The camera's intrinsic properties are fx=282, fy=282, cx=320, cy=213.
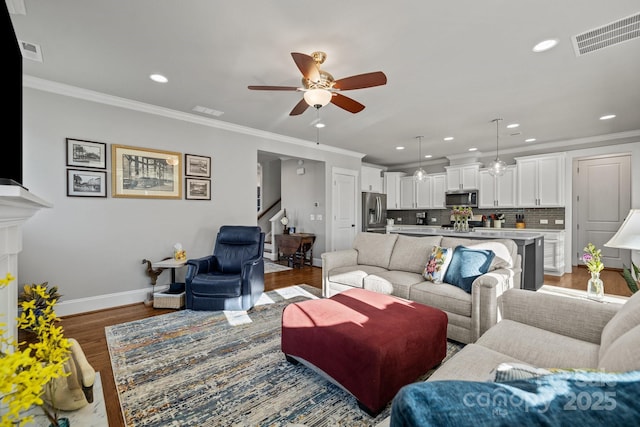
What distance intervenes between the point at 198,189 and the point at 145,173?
73cm

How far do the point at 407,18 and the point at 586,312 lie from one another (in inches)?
91.7

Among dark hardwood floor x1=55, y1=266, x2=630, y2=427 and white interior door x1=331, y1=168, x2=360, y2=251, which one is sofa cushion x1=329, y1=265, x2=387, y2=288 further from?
white interior door x1=331, y1=168, x2=360, y2=251

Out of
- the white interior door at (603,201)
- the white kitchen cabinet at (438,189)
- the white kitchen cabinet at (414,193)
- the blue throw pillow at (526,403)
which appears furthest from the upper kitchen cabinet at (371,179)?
the blue throw pillow at (526,403)

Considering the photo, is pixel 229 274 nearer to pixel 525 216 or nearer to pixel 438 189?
pixel 438 189

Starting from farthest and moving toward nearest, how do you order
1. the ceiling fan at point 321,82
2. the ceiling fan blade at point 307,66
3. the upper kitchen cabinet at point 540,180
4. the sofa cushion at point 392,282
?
the upper kitchen cabinet at point 540,180, the sofa cushion at point 392,282, the ceiling fan at point 321,82, the ceiling fan blade at point 307,66

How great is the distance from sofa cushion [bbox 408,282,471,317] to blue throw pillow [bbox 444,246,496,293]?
7 centimetres

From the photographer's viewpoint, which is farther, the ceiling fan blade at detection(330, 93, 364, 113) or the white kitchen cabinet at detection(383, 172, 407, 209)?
the white kitchen cabinet at detection(383, 172, 407, 209)

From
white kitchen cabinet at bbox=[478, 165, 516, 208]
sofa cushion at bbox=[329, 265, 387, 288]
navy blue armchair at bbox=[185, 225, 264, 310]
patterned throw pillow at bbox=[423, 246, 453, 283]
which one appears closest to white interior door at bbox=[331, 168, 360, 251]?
sofa cushion at bbox=[329, 265, 387, 288]

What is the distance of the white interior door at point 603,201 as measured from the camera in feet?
Answer: 19.0

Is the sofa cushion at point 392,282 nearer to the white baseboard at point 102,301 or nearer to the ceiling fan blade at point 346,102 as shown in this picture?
the ceiling fan blade at point 346,102

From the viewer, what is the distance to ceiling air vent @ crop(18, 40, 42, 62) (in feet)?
8.02

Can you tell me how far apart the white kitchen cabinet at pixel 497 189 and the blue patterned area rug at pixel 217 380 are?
499 centimetres

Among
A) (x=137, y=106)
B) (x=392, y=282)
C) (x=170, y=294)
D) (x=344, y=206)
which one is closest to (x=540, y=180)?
(x=344, y=206)

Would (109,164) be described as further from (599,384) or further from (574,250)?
(574,250)
